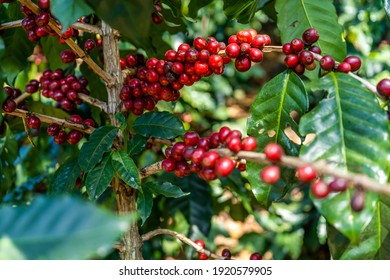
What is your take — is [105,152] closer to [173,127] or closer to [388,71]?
[173,127]

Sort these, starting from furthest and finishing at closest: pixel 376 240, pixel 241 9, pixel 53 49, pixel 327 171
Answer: pixel 53 49
pixel 241 9
pixel 376 240
pixel 327 171

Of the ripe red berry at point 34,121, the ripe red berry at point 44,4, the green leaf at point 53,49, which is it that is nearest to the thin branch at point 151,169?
the ripe red berry at point 34,121

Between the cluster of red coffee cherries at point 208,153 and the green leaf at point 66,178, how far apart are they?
0.28 m

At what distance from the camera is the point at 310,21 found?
1079 mm

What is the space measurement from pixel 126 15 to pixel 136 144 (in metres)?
0.41

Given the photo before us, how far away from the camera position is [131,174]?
38.2 inches

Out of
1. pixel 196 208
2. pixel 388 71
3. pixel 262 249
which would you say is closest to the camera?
pixel 196 208

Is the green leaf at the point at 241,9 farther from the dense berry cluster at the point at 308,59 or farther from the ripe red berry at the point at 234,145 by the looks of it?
the ripe red berry at the point at 234,145

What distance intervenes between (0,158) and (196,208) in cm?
61

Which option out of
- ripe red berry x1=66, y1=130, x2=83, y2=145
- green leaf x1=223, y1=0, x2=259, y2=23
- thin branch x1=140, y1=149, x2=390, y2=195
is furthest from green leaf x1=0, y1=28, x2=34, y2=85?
thin branch x1=140, y1=149, x2=390, y2=195

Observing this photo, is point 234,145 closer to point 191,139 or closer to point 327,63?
point 191,139

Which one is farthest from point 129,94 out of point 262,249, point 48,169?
point 262,249

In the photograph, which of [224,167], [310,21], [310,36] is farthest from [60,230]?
[310,21]

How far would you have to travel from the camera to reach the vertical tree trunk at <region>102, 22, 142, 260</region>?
1083 mm
